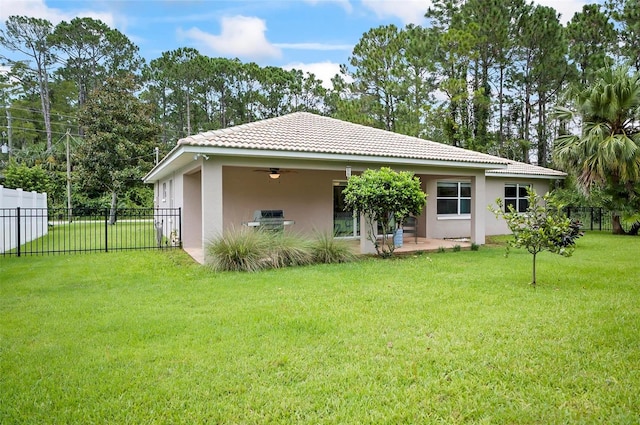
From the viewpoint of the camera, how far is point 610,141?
623 inches

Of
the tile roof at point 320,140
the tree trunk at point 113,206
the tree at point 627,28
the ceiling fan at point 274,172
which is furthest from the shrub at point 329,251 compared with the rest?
the tree at point 627,28

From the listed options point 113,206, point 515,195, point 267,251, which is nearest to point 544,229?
point 267,251

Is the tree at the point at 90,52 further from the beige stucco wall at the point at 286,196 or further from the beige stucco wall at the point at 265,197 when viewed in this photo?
the beige stucco wall at the point at 286,196

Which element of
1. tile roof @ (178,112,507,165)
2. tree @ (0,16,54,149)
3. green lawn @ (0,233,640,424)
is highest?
tree @ (0,16,54,149)

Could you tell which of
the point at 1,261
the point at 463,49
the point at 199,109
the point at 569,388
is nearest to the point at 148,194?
the point at 199,109

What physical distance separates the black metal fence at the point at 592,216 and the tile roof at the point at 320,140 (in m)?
10.2

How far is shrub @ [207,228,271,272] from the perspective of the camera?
932 centimetres

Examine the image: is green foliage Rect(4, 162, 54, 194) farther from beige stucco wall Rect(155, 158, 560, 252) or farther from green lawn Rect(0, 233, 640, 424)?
green lawn Rect(0, 233, 640, 424)

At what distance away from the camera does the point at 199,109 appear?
41344mm

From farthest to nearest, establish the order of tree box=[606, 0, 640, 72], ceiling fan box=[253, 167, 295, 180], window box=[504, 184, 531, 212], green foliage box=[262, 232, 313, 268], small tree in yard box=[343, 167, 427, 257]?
tree box=[606, 0, 640, 72] → window box=[504, 184, 531, 212] → ceiling fan box=[253, 167, 295, 180] → small tree in yard box=[343, 167, 427, 257] → green foliage box=[262, 232, 313, 268]

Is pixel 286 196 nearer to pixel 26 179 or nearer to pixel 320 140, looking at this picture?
A: pixel 320 140

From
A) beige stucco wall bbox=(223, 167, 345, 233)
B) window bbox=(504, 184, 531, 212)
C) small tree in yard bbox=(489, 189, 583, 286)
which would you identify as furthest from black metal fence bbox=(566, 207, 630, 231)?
small tree in yard bbox=(489, 189, 583, 286)

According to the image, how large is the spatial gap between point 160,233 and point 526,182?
1682 centimetres

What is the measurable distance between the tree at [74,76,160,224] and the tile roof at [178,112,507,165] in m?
15.2
